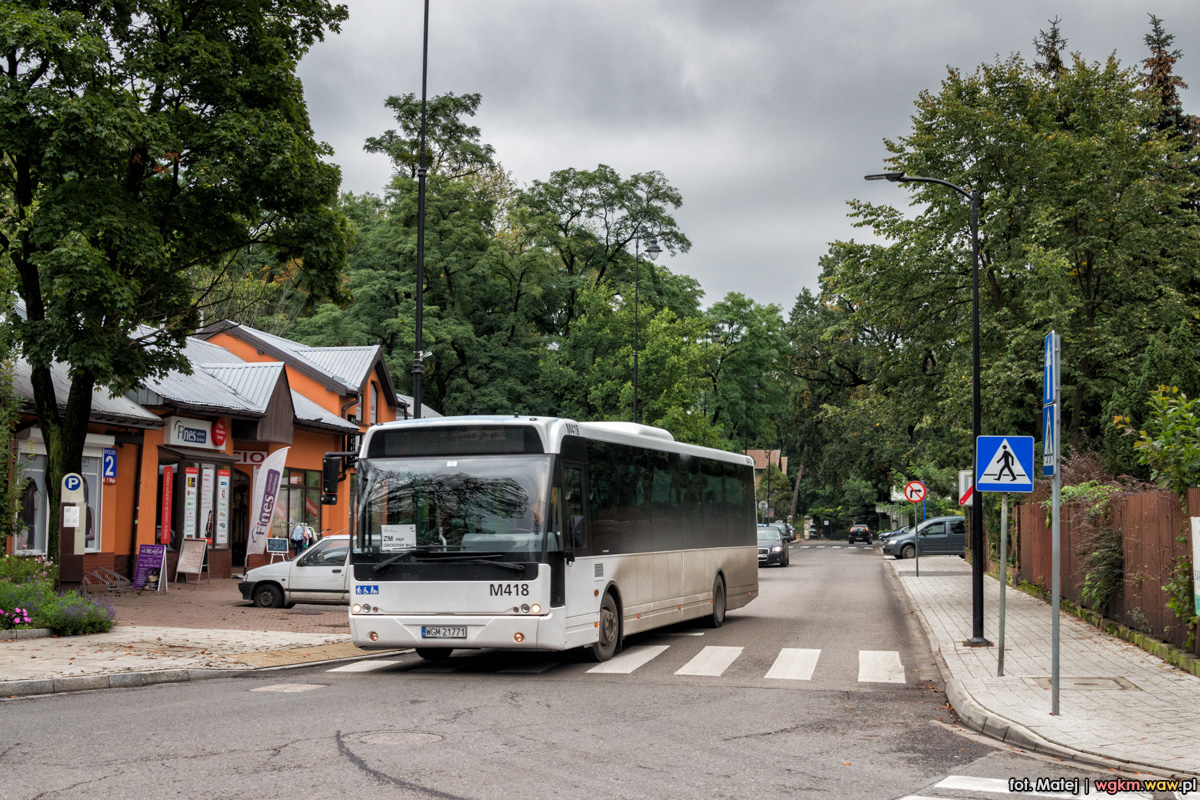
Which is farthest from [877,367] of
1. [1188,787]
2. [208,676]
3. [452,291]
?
[452,291]

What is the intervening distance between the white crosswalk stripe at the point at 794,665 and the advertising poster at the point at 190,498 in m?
18.8

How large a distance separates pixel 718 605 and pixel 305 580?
336 inches

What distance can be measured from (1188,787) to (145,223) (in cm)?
1636

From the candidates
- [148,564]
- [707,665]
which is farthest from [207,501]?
[707,665]

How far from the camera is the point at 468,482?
12266 mm

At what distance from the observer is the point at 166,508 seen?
2762 centimetres

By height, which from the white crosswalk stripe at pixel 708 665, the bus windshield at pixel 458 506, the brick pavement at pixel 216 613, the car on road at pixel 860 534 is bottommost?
the car on road at pixel 860 534

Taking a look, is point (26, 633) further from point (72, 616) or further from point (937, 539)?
point (937, 539)

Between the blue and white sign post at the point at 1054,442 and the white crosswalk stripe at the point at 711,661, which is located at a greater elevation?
the blue and white sign post at the point at 1054,442

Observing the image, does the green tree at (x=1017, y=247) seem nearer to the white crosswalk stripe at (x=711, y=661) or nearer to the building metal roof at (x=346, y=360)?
the white crosswalk stripe at (x=711, y=661)

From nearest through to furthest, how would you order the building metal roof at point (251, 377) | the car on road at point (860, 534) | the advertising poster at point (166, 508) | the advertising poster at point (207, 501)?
the advertising poster at point (166, 508) → the advertising poster at point (207, 501) → the building metal roof at point (251, 377) → the car on road at point (860, 534)

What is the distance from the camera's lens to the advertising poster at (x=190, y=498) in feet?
93.6

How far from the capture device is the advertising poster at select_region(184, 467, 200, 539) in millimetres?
28523

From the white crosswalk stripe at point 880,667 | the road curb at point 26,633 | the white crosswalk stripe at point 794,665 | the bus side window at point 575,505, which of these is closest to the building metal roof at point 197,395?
the road curb at point 26,633
